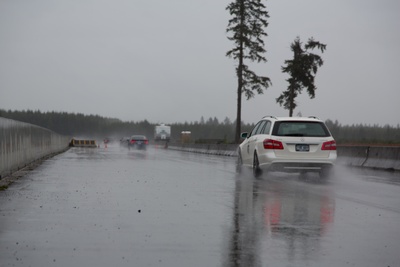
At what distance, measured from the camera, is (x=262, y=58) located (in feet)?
219

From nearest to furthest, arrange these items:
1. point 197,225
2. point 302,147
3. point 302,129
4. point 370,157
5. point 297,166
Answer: point 197,225, point 297,166, point 302,147, point 302,129, point 370,157

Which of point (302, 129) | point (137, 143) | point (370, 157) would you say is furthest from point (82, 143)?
point (302, 129)

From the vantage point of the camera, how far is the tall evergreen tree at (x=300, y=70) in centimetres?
6494

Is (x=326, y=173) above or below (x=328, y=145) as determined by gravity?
Result: below

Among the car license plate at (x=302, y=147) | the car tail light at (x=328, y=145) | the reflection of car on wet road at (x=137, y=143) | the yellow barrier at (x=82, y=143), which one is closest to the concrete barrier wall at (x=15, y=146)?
the car license plate at (x=302, y=147)

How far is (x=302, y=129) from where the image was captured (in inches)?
709

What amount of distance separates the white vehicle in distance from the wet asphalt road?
7.76ft

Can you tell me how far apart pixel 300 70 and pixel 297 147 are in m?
48.2

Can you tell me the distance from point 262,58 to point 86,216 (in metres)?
58.4

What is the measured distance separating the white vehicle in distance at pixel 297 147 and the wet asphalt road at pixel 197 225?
2.37 m

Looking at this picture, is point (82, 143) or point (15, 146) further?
point (82, 143)

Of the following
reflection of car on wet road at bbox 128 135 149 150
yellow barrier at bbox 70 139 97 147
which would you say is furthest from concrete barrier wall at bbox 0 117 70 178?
yellow barrier at bbox 70 139 97 147

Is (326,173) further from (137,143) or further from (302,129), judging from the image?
(137,143)

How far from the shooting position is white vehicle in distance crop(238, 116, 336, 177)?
17.5 m
